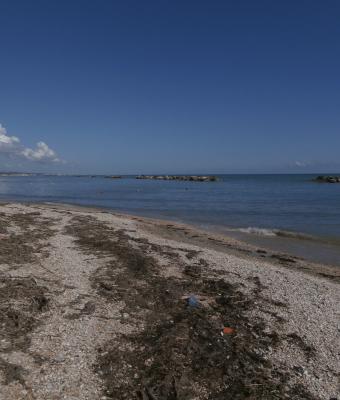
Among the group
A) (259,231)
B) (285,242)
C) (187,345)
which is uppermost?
(187,345)

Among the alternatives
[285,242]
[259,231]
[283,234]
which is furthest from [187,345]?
[259,231]

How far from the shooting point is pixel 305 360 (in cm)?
613

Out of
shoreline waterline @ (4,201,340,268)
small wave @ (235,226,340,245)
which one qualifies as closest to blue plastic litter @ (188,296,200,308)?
shoreline waterline @ (4,201,340,268)

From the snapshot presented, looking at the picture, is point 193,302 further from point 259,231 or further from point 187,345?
point 259,231

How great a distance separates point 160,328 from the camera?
7.00 metres

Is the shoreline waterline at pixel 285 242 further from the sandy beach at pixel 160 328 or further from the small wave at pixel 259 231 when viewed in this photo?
the sandy beach at pixel 160 328

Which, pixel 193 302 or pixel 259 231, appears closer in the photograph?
pixel 193 302

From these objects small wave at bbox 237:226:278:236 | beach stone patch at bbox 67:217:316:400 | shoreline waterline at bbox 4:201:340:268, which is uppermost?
beach stone patch at bbox 67:217:316:400

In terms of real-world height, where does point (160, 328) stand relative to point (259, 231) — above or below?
above

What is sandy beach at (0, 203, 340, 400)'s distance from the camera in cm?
525

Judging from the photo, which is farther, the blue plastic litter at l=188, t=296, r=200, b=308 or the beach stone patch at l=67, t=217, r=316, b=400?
the blue plastic litter at l=188, t=296, r=200, b=308

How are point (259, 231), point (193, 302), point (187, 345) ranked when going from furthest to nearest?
point (259, 231)
point (193, 302)
point (187, 345)

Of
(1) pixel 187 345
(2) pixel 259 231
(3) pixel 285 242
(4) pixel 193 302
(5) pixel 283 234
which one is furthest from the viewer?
(2) pixel 259 231

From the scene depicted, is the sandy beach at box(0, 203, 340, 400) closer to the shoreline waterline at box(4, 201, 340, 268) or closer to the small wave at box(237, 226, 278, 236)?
the shoreline waterline at box(4, 201, 340, 268)
